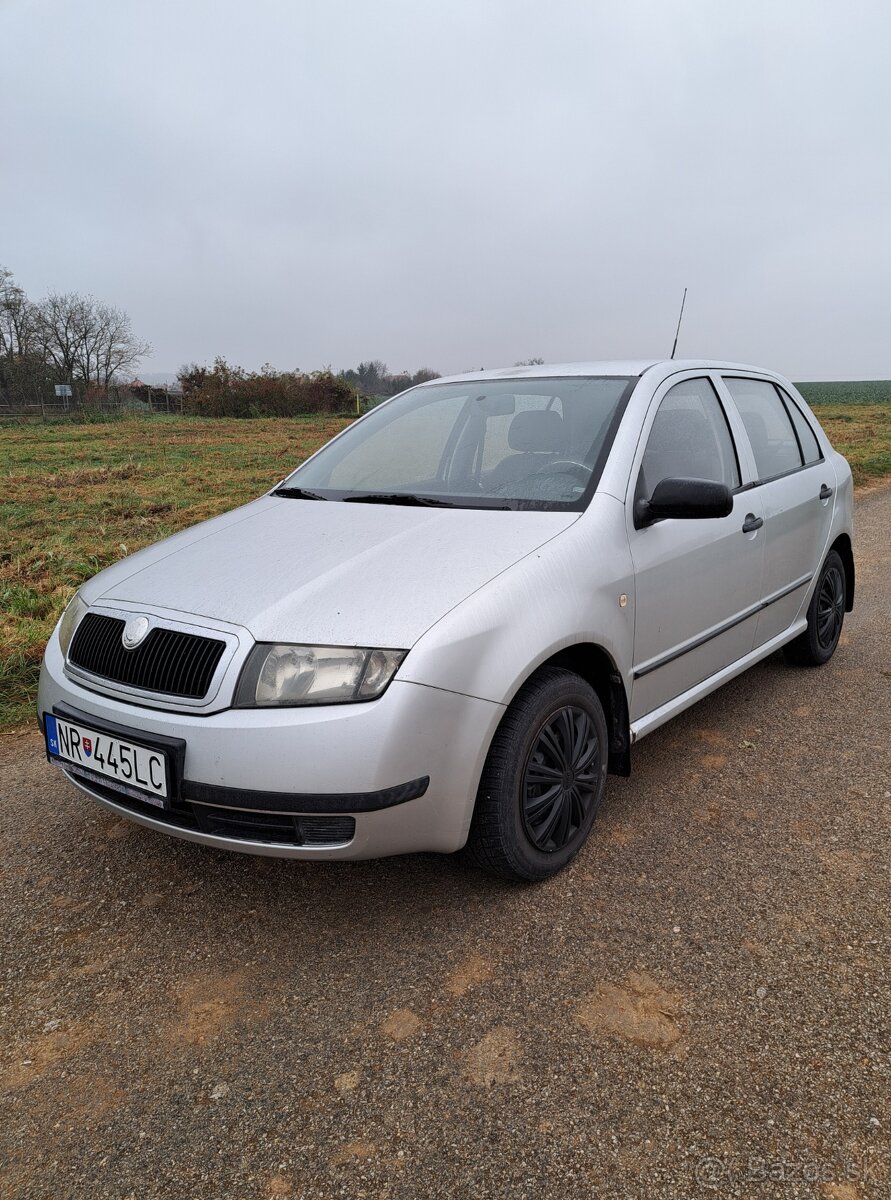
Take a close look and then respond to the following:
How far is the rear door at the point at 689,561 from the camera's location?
272cm

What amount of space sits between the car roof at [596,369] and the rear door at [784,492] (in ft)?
0.53

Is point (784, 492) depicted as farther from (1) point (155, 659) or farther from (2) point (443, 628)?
(1) point (155, 659)

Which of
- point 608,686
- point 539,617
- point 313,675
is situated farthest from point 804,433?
point 313,675

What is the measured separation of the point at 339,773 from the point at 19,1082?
96cm

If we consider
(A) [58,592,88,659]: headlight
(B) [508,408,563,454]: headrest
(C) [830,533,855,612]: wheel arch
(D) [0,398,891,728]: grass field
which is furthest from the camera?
(D) [0,398,891,728]: grass field

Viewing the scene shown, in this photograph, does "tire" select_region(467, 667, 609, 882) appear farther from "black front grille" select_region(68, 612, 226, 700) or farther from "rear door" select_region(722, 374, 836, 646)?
"rear door" select_region(722, 374, 836, 646)

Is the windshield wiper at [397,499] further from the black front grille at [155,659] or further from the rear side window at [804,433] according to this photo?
the rear side window at [804,433]

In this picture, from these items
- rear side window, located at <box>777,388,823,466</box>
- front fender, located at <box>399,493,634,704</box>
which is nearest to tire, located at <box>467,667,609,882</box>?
front fender, located at <box>399,493,634,704</box>

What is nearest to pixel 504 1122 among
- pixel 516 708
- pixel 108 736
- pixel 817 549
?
pixel 516 708

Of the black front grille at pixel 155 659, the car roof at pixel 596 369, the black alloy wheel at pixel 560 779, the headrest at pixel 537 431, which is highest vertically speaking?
the car roof at pixel 596 369

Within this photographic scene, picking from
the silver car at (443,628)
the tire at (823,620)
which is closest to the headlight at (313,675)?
the silver car at (443,628)

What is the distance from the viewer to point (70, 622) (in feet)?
8.41

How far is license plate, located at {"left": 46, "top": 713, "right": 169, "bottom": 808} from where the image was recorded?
2088 mm

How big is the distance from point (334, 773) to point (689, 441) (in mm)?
1950
